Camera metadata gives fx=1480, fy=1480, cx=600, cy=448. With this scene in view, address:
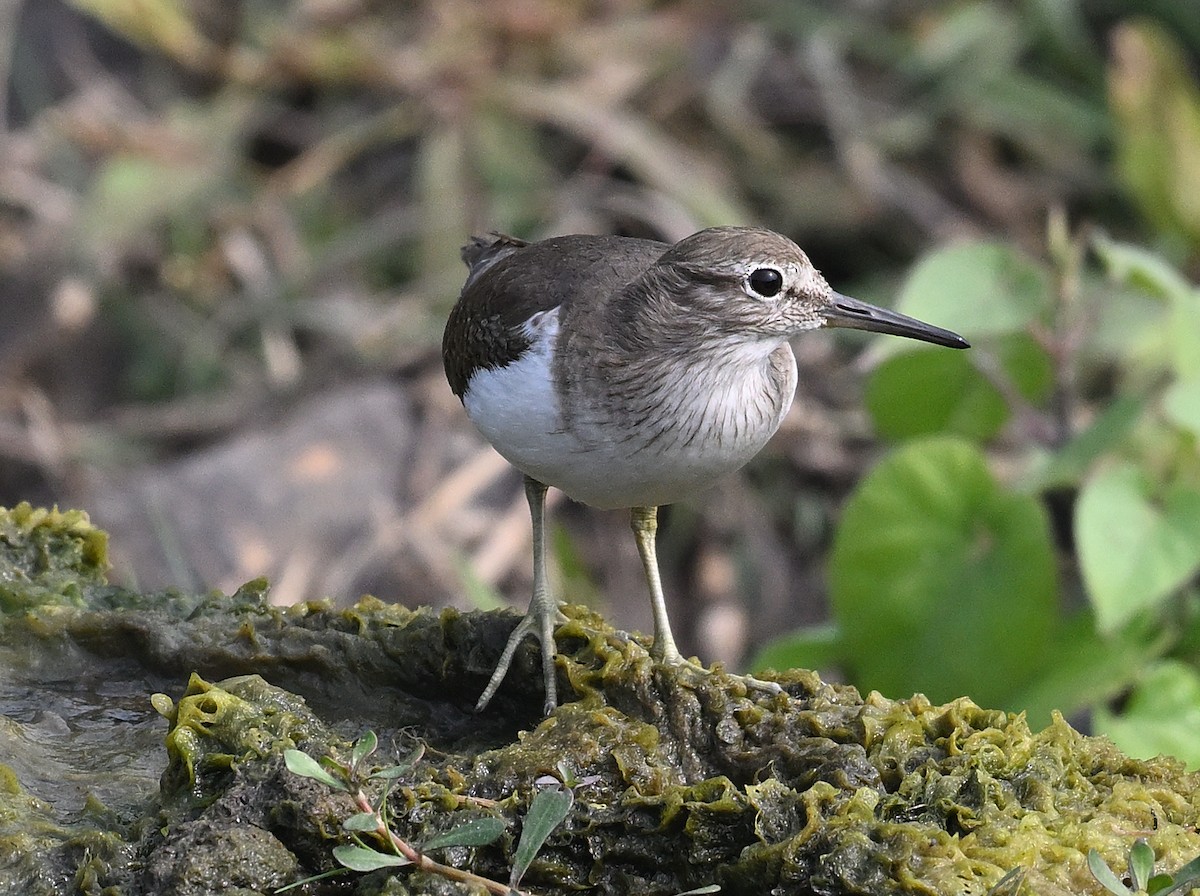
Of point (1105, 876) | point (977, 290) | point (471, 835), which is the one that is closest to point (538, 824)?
point (471, 835)

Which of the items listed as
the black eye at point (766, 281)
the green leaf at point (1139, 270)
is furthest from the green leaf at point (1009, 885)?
the green leaf at point (1139, 270)

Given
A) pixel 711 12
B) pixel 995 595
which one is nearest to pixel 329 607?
pixel 995 595

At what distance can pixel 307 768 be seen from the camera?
2.58 m

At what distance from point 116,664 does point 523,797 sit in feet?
3.98

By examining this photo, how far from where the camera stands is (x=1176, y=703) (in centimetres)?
455

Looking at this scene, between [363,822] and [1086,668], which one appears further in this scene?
[1086,668]

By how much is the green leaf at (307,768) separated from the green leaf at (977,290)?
2830 millimetres

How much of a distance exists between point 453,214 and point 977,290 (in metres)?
3.98

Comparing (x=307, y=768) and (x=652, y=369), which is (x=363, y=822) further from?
(x=652, y=369)

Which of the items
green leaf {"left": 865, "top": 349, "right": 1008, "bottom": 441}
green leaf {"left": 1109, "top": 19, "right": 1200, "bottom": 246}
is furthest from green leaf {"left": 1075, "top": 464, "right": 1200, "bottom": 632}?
green leaf {"left": 1109, "top": 19, "right": 1200, "bottom": 246}

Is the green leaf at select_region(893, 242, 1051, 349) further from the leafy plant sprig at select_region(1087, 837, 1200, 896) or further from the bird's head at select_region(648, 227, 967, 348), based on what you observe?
the leafy plant sprig at select_region(1087, 837, 1200, 896)

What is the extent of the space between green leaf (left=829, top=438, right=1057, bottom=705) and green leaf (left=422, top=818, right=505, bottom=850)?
2.54m

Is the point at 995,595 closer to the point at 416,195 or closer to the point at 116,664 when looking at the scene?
the point at 116,664

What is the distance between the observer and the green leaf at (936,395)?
539 centimetres
